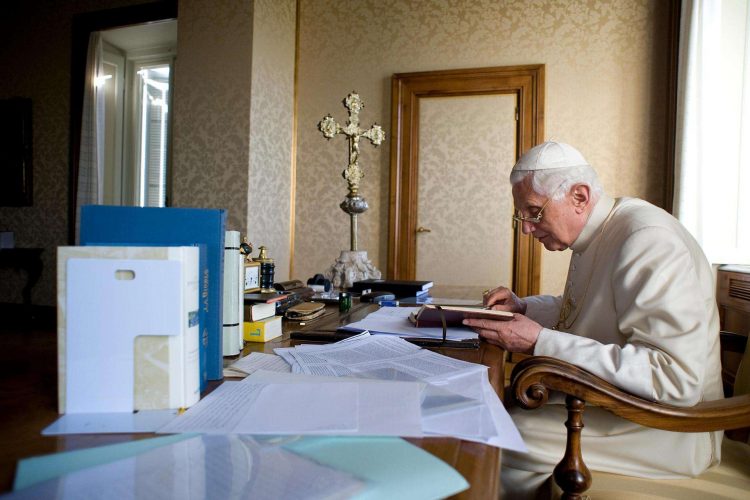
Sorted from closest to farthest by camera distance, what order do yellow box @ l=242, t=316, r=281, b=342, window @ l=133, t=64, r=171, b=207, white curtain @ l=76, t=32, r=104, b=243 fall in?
yellow box @ l=242, t=316, r=281, b=342 < white curtain @ l=76, t=32, r=104, b=243 < window @ l=133, t=64, r=171, b=207

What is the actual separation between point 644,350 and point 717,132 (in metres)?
2.42

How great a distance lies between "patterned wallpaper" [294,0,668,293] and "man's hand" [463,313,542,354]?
3059mm

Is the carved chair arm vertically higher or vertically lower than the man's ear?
lower

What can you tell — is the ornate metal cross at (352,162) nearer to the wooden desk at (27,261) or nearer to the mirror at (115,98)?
the mirror at (115,98)

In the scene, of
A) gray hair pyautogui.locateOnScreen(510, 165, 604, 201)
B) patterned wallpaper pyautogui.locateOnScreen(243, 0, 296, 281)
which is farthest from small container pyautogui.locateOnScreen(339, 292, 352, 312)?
patterned wallpaper pyautogui.locateOnScreen(243, 0, 296, 281)

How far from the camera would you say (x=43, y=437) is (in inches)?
24.9

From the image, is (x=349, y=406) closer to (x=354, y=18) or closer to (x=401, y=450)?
(x=401, y=450)

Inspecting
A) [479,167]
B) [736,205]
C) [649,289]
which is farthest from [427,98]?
[649,289]

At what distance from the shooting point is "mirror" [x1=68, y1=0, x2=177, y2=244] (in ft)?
16.8

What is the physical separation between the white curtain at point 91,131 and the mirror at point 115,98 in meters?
0.06

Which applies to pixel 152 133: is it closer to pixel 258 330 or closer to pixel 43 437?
pixel 258 330

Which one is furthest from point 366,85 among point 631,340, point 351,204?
point 631,340

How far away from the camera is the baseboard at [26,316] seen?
17.2 ft

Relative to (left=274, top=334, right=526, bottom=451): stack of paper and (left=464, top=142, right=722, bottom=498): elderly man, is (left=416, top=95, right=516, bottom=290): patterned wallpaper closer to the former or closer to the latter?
(left=464, top=142, right=722, bottom=498): elderly man
